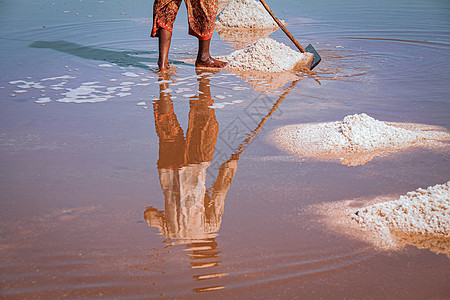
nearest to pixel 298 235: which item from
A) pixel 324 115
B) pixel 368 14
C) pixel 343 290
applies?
pixel 343 290

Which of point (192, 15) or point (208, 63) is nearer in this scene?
point (192, 15)

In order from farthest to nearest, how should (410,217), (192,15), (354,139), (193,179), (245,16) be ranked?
(245,16)
(192,15)
(354,139)
(193,179)
(410,217)

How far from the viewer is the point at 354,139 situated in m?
2.79

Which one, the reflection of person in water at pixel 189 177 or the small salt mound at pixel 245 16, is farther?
the small salt mound at pixel 245 16

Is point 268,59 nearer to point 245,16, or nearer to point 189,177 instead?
point 189,177

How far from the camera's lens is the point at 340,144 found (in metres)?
2.79

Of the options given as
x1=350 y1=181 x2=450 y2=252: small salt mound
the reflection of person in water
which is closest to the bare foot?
the reflection of person in water

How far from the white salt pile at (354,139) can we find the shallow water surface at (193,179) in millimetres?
106

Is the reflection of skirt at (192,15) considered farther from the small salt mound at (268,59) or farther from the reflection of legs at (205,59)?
the small salt mound at (268,59)

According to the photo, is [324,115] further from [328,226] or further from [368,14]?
[368,14]

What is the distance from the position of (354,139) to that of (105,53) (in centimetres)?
377

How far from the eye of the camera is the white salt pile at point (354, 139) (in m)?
2.74

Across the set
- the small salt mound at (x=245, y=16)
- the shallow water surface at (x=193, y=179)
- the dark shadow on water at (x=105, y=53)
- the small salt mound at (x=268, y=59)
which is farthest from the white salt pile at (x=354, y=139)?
the small salt mound at (x=245, y=16)

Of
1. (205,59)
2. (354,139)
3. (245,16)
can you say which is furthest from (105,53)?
(354,139)
